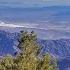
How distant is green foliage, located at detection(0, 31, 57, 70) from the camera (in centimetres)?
2934

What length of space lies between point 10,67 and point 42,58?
8.60ft

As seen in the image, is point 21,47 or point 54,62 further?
point 54,62

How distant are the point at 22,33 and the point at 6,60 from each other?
8.51ft

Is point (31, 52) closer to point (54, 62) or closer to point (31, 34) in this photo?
point (31, 34)

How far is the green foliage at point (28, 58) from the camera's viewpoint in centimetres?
2934

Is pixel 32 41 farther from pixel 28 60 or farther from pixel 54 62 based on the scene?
pixel 54 62

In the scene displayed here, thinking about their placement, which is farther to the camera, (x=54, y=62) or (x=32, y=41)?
(x=54, y=62)

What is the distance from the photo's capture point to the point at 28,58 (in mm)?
29594

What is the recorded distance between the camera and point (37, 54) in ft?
102

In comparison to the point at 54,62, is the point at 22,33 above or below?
above

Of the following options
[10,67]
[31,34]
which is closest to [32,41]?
[31,34]

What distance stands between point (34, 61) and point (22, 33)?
220 centimetres

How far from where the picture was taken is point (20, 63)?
2941 cm

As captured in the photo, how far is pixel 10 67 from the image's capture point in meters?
30.0
